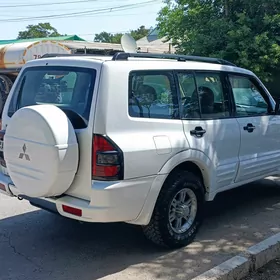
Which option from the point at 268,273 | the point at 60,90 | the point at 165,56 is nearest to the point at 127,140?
the point at 60,90

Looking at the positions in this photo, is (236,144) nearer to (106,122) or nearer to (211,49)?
(106,122)

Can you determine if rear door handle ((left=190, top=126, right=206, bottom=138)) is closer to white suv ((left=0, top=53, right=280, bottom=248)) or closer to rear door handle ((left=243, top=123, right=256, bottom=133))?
white suv ((left=0, top=53, right=280, bottom=248))

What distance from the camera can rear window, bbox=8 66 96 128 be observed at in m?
3.62

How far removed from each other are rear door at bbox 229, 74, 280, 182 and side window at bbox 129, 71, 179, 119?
3.56 ft

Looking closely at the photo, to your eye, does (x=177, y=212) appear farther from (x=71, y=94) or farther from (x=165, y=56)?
(x=165, y=56)

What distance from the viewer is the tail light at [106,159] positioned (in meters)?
3.45

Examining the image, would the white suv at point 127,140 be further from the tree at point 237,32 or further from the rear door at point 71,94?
the tree at point 237,32

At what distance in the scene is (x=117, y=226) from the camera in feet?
15.8

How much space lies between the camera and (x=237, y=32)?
1212 centimetres

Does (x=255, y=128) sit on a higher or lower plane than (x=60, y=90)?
lower

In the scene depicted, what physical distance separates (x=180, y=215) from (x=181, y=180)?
397 mm

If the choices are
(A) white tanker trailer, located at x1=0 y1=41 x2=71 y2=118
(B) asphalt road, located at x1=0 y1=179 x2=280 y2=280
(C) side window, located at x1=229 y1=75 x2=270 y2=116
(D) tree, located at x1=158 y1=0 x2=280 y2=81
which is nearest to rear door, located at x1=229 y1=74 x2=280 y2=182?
A: (C) side window, located at x1=229 y1=75 x2=270 y2=116

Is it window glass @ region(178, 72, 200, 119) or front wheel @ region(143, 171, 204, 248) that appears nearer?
front wheel @ region(143, 171, 204, 248)

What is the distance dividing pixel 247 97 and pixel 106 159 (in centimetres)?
247
